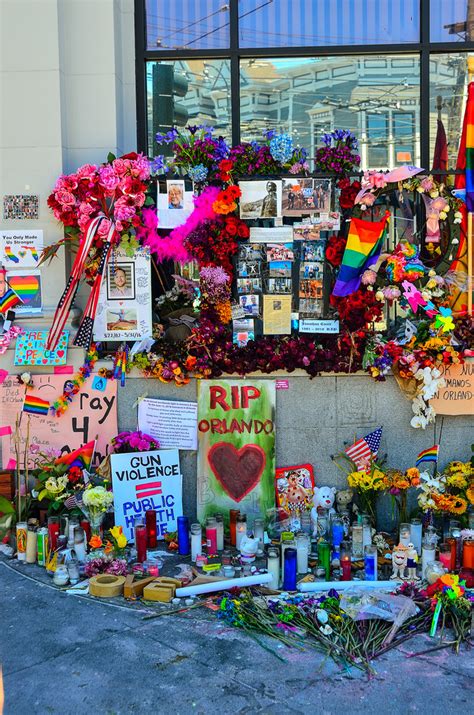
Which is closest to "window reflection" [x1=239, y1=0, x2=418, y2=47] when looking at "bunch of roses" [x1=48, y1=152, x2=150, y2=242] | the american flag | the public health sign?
"bunch of roses" [x1=48, y1=152, x2=150, y2=242]

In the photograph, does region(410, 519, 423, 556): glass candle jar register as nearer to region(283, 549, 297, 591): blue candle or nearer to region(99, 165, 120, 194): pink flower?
region(283, 549, 297, 591): blue candle

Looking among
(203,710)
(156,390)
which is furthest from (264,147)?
(203,710)

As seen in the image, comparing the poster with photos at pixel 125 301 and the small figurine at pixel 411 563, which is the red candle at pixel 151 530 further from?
the small figurine at pixel 411 563

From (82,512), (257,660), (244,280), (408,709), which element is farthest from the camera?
(244,280)

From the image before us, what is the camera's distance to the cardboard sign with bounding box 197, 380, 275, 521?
6.67 metres

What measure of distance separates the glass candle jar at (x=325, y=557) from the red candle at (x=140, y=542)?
134 cm

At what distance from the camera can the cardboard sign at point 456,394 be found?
6609mm

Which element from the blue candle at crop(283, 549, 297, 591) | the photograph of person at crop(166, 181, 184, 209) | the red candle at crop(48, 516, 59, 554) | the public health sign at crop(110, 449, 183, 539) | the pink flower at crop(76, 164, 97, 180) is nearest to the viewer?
the blue candle at crop(283, 549, 297, 591)

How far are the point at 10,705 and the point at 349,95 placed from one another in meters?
5.71

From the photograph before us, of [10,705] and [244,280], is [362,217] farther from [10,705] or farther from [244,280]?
[10,705]

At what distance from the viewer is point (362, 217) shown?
6.88m

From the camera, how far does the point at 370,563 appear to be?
554 centimetres

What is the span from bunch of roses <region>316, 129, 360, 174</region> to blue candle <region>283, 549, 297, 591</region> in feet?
10.8

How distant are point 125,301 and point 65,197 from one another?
3.37 feet
